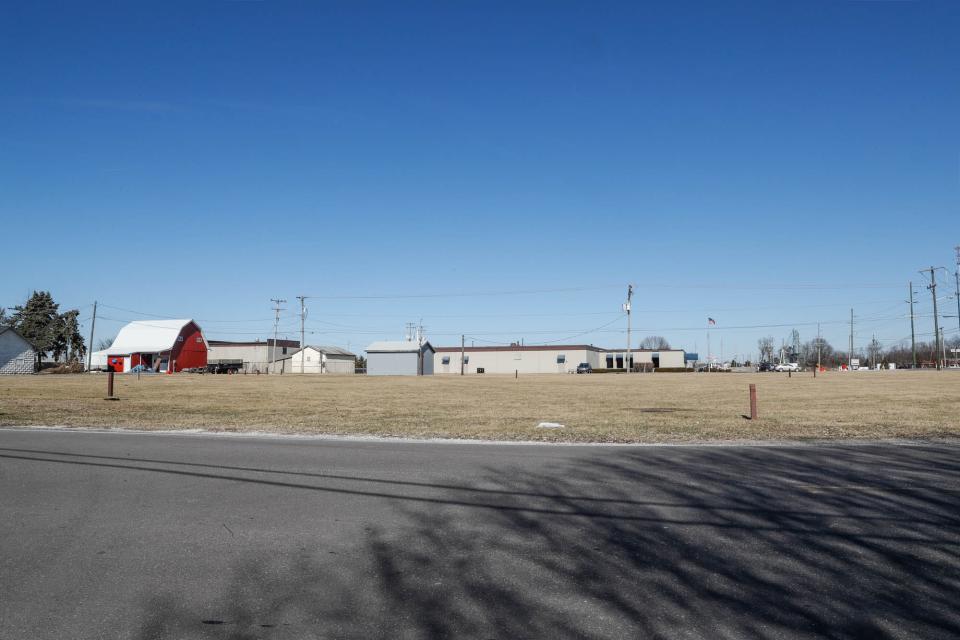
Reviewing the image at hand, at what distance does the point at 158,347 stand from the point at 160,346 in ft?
0.97

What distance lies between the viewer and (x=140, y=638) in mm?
4207

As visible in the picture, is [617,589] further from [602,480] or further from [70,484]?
[70,484]

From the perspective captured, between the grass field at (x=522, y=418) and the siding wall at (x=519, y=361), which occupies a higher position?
the siding wall at (x=519, y=361)

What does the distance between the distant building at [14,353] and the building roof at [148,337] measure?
1867 cm

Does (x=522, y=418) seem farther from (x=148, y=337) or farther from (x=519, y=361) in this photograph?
(x=519, y=361)

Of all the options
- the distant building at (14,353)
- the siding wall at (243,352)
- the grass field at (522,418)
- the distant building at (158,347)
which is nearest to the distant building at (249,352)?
the siding wall at (243,352)

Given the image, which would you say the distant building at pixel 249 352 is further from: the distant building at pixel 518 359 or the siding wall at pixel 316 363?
Result: the distant building at pixel 518 359

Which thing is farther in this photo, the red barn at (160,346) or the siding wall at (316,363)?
the siding wall at (316,363)

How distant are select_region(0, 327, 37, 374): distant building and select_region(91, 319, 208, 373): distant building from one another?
45.8 ft

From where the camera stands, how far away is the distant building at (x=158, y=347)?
96188 millimetres

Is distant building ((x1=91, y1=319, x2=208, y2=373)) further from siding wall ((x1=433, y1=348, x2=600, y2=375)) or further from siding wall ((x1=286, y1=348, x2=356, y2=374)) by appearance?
siding wall ((x1=433, y1=348, x2=600, y2=375))

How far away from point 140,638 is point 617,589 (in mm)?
3145

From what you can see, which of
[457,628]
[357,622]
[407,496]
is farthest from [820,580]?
[407,496]

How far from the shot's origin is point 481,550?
5.97 meters
